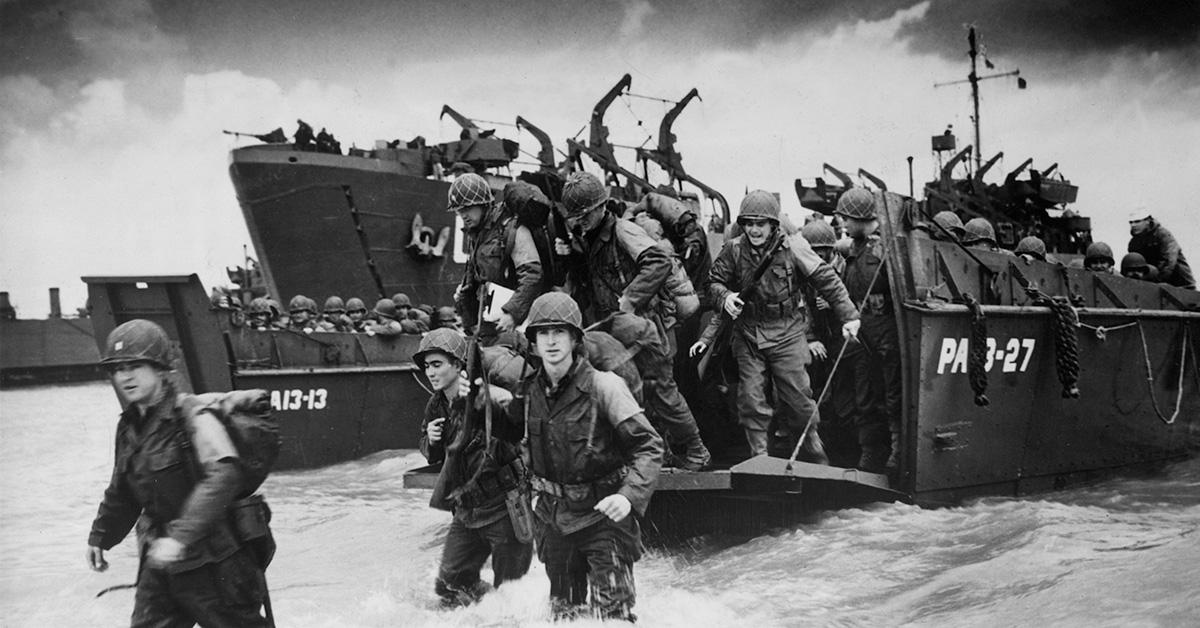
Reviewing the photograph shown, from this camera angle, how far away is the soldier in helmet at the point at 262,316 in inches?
441

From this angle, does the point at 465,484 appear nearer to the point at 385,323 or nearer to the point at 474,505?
the point at 474,505

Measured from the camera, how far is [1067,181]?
16.8 m

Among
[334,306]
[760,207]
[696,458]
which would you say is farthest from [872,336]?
[334,306]

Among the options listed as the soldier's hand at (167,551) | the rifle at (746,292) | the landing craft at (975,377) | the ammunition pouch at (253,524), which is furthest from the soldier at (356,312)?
the soldier's hand at (167,551)

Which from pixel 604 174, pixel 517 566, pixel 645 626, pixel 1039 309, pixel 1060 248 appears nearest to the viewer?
pixel 645 626

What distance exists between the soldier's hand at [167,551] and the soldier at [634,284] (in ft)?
9.41

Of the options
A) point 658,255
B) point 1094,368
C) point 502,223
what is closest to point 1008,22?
point 1094,368

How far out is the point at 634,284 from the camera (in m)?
5.57

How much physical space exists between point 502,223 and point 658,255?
999mm

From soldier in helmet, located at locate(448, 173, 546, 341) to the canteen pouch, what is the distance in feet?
4.59

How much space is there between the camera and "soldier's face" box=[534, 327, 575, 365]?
3.99 meters

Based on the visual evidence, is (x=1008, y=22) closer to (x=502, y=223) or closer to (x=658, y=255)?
(x=658, y=255)

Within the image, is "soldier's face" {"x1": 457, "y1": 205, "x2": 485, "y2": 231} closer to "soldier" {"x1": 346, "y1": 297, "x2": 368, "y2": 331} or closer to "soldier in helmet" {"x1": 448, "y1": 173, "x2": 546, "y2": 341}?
"soldier in helmet" {"x1": 448, "y1": 173, "x2": 546, "y2": 341}

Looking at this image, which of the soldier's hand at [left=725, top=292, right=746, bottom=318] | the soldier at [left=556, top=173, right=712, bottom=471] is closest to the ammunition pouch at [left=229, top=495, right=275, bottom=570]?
the soldier at [left=556, top=173, right=712, bottom=471]
